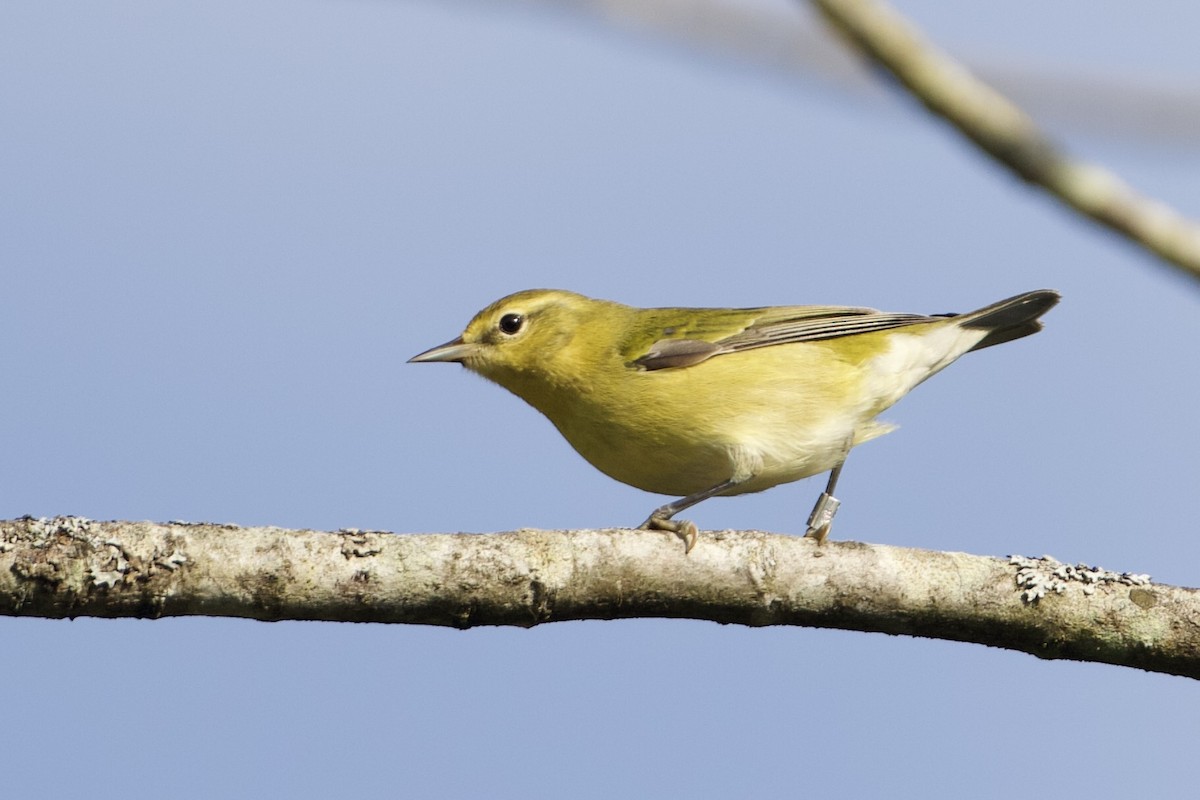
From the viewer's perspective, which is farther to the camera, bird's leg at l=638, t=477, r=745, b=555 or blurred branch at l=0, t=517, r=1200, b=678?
bird's leg at l=638, t=477, r=745, b=555

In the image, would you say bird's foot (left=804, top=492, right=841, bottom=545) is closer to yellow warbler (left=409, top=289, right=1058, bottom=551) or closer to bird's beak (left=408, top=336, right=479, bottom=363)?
yellow warbler (left=409, top=289, right=1058, bottom=551)

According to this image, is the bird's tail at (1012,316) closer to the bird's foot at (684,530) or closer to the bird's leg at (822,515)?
the bird's leg at (822,515)

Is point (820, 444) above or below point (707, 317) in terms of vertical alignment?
below

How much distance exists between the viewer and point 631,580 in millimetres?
4969

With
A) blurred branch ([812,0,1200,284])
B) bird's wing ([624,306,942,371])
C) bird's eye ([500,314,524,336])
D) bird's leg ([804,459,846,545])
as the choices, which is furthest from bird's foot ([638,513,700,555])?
blurred branch ([812,0,1200,284])

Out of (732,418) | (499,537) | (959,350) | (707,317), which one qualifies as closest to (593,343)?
(707,317)

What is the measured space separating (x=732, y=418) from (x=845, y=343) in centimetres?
112

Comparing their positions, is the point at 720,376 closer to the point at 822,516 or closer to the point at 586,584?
the point at 822,516

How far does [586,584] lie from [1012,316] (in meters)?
4.35

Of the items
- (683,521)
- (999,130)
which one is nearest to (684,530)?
(683,521)

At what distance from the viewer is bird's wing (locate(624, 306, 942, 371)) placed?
7.84m

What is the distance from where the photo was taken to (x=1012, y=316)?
8.02m

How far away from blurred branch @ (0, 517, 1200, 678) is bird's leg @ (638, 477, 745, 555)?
62 mm

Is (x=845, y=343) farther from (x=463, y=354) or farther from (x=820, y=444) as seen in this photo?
(x=463, y=354)
